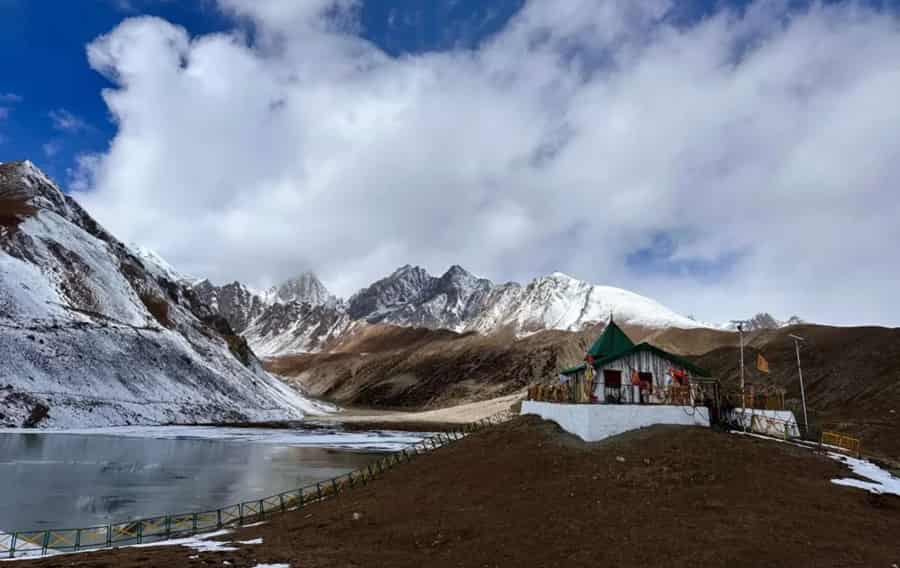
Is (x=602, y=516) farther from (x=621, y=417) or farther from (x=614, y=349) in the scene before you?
(x=614, y=349)

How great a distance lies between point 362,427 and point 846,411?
85.2m

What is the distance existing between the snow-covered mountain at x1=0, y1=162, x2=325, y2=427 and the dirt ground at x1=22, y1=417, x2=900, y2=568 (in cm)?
7975

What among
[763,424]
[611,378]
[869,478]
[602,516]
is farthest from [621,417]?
[869,478]

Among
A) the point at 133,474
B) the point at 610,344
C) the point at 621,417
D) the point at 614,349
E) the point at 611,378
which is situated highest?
the point at 610,344

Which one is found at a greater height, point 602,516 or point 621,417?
point 621,417

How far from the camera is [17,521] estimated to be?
31.1 metres

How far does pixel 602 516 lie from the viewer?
850 inches

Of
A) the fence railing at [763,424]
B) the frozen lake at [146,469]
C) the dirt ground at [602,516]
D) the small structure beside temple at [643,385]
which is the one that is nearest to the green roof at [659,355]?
the small structure beside temple at [643,385]

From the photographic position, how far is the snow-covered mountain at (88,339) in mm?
90250

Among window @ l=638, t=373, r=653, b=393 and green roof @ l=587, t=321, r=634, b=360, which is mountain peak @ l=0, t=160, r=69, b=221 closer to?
green roof @ l=587, t=321, r=634, b=360

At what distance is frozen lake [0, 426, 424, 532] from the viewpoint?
35.4m

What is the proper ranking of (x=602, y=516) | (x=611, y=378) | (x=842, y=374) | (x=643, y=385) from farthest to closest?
(x=842, y=374) → (x=611, y=378) → (x=643, y=385) → (x=602, y=516)

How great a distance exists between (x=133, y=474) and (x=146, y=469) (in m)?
3.29

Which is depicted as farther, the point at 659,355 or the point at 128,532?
the point at 659,355
